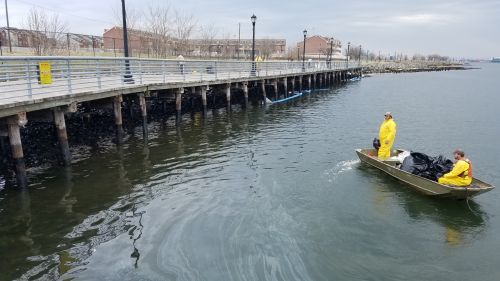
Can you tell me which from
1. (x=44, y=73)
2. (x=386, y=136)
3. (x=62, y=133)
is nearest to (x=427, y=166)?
(x=386, y=136)

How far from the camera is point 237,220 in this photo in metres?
9.84

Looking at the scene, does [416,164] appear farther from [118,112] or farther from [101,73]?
[101,73]

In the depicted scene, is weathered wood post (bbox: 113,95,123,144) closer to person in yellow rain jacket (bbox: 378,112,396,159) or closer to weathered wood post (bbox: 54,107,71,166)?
weathered wood post (bbox: 54,107,71,166)

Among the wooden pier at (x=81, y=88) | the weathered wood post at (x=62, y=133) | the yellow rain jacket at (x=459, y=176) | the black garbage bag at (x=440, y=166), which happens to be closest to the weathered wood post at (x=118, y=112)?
the wooden pier at (x=81, y=88)

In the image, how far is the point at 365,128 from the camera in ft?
77.4

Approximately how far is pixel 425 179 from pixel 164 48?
46948 mm

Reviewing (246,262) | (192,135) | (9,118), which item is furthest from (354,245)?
(192,135)

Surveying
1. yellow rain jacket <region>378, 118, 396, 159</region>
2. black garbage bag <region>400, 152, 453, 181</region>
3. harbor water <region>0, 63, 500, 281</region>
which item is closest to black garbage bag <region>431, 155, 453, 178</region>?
black garbage bag <region>400, 152, 453, 181</region>

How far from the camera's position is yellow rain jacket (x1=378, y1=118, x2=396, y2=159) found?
13.7 m

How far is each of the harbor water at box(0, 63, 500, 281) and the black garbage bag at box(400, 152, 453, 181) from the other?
645mm

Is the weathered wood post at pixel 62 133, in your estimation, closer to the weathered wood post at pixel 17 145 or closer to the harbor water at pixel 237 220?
the harbor water at pixel 237 220

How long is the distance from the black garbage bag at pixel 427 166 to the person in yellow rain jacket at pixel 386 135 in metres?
1.23

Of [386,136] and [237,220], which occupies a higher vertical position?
[386,136]

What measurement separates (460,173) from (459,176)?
13 centimetres
